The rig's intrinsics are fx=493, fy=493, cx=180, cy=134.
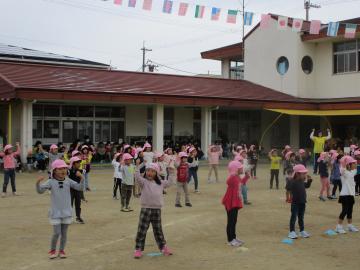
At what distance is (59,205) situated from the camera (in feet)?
22.9

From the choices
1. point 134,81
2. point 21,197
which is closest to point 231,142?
point 134,81

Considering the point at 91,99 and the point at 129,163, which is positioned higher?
the point at 91,99

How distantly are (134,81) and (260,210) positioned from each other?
15.2 metres

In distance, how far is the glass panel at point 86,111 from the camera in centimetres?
2455

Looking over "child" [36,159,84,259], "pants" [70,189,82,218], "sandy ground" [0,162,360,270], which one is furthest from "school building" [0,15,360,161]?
"child" [36,159,84,259]

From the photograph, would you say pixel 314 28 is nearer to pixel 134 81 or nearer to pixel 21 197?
pixel 134 81

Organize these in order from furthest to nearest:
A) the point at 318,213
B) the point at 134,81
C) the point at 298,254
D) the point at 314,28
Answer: the point at 134,81, the point at 314,28, the point at 318,213, the point at 298,254

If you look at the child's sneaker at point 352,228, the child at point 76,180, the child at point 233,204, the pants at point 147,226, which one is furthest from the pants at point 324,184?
the pants at point 147,226

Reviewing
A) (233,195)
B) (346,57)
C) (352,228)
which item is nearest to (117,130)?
(346,57)

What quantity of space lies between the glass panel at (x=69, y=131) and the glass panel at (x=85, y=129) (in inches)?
12.5

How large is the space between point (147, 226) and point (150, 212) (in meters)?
0.20

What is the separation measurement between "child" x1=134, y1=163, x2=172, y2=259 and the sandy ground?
0.69ft

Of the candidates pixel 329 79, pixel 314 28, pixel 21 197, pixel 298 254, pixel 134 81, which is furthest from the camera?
pixel 329 79

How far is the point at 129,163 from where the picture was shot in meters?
11.3
